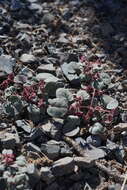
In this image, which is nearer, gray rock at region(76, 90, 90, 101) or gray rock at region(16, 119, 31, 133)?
gray rock at region(16, 119, 31, 133)

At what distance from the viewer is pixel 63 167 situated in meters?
2.80

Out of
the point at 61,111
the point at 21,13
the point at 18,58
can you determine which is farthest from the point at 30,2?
the point at 61,111

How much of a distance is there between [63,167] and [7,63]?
1094 millimetres

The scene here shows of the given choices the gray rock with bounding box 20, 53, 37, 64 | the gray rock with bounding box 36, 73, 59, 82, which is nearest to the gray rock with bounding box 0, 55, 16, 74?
the gray rock with bounding box 20, 53, 37, 64

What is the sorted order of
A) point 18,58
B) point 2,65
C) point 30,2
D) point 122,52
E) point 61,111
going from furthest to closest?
point 30,2, point 122,52, point 18,58, point 2,65, point 61,111

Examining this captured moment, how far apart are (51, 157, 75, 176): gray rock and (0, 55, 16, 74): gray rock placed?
96 centimetres

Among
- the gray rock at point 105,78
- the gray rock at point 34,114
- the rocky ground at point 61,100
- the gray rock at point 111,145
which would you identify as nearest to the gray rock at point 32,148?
the rocky ground at point 61,100

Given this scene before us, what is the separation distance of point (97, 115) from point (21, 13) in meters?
1.56

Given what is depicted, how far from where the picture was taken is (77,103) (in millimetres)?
3252

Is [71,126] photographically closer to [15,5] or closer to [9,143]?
[9,143]

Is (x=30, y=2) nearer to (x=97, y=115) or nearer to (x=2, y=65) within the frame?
(x=2, y=65)

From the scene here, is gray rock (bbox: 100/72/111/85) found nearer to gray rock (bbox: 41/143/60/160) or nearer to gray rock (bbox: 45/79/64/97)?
gray rock (bbox: 45/79/64/97)

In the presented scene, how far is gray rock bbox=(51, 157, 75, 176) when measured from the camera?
9.18 ft

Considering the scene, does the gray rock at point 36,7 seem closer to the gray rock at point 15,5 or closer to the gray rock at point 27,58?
the gray rock at point 15,5
